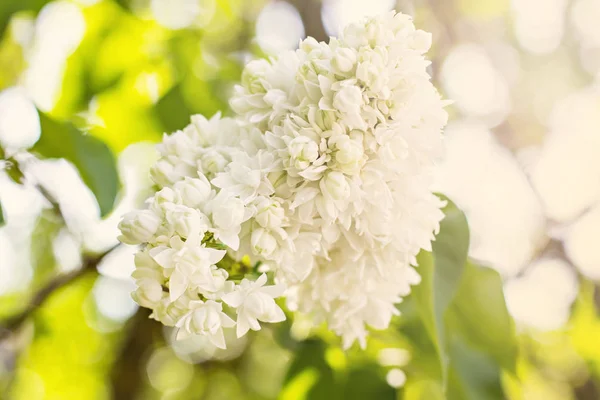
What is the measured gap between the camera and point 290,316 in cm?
65

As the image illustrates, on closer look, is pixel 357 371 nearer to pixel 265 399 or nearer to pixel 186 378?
pixel 265 399

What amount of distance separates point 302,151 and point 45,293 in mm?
461

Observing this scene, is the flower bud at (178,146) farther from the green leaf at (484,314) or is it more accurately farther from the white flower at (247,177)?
the green leaf at (484,314)

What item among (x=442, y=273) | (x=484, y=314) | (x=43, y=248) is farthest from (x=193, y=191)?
(x=43, y=248)

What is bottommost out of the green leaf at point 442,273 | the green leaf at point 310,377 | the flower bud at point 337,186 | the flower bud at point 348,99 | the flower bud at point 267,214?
the green leaf at point 310,377

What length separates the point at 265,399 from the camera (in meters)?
0.94

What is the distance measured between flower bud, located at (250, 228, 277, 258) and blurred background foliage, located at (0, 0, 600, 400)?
13 centimetres

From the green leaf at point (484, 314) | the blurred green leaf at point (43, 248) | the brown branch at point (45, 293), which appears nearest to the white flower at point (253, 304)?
the green leaf at point (484, 314)

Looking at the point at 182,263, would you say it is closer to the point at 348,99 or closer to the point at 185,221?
the point at 185,221

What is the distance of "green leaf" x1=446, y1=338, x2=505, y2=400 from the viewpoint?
19.9 inches

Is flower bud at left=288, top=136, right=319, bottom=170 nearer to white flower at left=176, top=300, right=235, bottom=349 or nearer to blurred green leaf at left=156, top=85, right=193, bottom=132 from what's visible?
white flower at left=176, top=300, right=235, bottom=349

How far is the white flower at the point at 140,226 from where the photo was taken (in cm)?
28

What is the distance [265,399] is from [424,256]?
64 centimetres

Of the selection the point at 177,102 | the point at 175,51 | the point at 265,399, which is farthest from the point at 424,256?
the point at 265,399
